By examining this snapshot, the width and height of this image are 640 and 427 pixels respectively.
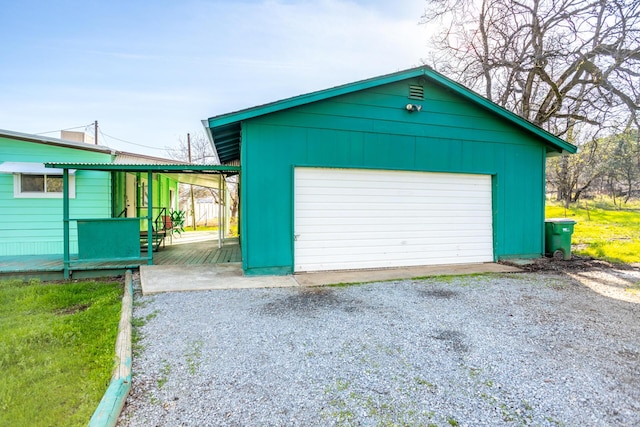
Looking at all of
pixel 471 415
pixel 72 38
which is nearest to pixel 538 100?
pixel 471 415

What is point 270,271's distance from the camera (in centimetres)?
610

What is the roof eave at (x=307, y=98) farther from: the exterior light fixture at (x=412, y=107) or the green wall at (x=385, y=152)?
the exterior light fixture at (x=412, y=107)

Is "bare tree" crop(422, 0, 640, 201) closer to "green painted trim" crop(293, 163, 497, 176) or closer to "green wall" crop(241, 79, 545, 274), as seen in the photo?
"green wall" crop(241, 79, 545, 274)

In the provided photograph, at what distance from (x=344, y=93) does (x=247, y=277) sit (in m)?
3.78

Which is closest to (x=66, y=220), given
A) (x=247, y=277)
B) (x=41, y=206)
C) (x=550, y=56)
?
(x=41, y=206)

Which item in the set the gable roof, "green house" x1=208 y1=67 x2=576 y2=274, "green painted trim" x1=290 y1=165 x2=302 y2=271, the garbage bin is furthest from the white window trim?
the garbage bin

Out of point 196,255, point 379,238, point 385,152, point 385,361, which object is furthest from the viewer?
point 196,255

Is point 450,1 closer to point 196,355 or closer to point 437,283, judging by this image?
point 437,283

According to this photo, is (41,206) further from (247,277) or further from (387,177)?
(387,177)

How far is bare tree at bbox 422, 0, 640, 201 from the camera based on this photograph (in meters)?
9.72

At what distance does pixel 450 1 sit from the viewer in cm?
1216

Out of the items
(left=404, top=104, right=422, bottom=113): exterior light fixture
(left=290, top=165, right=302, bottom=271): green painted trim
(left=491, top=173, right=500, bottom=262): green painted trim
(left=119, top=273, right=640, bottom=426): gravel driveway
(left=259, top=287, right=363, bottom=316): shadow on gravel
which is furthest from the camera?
(left=491, top=173, right=500, bottom=262): green painted trim

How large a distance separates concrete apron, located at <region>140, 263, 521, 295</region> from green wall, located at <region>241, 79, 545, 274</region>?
458 millimetres

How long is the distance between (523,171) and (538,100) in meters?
6.66
